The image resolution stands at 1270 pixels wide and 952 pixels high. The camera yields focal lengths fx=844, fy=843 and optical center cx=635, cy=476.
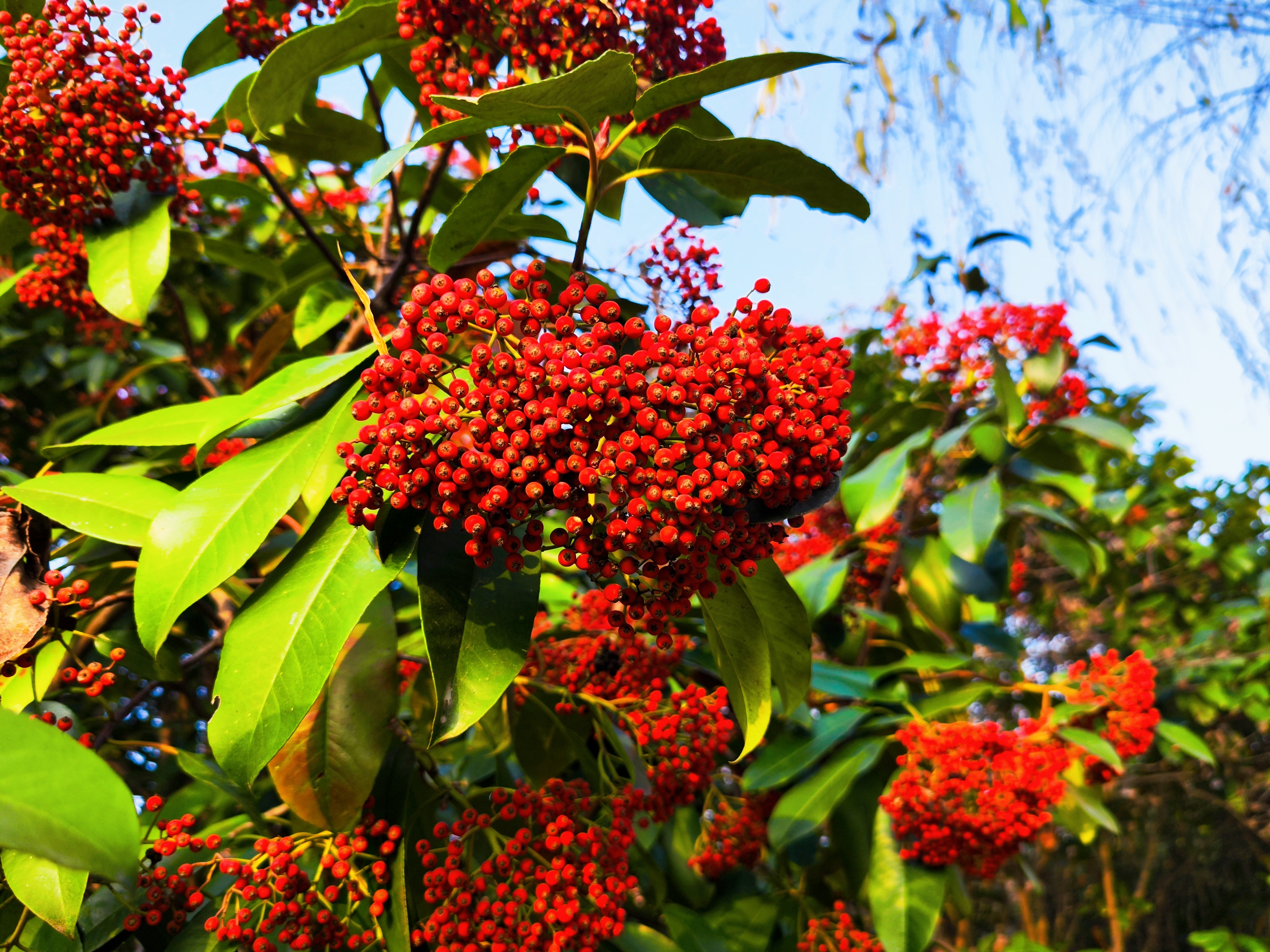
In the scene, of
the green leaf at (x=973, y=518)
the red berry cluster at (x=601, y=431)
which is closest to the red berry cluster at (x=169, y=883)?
the red berry cluster at (x=601, y=431)

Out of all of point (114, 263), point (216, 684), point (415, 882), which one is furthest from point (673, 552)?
point (114, 263)

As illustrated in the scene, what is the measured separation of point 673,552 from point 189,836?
1039 mm

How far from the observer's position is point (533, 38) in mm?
1592

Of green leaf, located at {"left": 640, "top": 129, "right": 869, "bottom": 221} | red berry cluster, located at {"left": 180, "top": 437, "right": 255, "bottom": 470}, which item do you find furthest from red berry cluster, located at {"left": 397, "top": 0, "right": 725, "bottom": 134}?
red berry cluster, located at {"left": 180, "top": 437, "right": 255, "bottom": 470}

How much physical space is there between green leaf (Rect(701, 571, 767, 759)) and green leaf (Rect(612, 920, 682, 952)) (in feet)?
2.46

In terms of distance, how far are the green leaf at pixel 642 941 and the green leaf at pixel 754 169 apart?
1614mm

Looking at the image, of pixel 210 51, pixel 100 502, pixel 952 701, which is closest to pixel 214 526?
pixel 100 502

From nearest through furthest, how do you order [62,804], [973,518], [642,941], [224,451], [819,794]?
[62,804], [642,941], [224,451], [819,794], [973,518]

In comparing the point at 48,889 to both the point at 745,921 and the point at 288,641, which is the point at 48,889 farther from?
the point at 745,921

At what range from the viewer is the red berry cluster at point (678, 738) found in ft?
6.36

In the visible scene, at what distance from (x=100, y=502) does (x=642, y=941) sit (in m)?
1.47

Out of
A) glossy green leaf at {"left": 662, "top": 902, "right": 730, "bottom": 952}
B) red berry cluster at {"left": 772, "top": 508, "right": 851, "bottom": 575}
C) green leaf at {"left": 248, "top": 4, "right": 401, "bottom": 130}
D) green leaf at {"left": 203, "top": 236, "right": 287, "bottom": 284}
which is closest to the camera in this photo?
green leaf at {"left": 248, "top": 4, "right": 401, "bottom": 130}

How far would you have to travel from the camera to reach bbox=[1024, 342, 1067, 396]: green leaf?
11.0ft

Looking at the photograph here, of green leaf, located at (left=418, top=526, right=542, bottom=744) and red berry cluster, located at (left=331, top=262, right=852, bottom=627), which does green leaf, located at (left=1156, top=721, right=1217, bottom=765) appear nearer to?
red berry cluster, located at (left=331, top=262, right=852, bottom=627)
